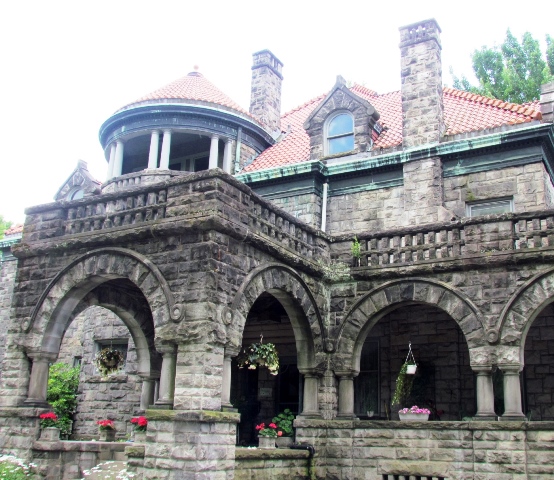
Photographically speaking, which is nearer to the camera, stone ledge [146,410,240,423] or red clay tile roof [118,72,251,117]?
stone ledge [146,410,240,423]

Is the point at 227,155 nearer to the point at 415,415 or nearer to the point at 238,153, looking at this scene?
the point at 238,153

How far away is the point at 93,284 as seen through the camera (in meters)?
12.3

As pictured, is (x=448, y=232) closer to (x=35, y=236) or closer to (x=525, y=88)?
(x=35, y=236)

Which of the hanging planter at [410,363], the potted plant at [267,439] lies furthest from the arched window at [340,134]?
the potted plant at [267,439]

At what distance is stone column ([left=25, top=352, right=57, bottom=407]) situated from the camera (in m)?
11.9

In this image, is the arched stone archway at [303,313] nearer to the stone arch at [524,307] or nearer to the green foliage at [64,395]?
the stone arch at [524,307]

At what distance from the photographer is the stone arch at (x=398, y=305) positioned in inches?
488

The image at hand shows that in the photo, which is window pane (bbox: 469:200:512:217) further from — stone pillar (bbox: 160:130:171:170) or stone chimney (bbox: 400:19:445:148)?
stone pillar (bbox: 160:130:171:170)

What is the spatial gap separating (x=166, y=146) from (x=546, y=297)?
11.4 meters

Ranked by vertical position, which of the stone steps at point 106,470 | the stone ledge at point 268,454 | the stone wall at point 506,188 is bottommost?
the stone steps at point 106,470

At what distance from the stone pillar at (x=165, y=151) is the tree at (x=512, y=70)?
1601 centimetres

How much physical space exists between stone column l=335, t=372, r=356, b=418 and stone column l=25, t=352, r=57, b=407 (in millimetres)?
5479

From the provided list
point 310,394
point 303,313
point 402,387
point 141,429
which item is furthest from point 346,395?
point 141,429

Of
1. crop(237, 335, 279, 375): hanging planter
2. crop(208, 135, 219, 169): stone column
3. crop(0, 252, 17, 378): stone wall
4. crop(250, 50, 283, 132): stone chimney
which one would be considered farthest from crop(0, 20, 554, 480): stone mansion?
crop(0, 252, 17, 378): stone wall
